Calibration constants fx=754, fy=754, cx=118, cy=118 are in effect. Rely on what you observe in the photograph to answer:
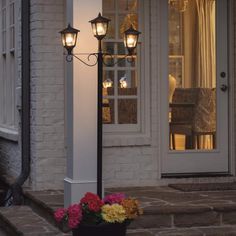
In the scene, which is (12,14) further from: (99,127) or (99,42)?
(99,127)

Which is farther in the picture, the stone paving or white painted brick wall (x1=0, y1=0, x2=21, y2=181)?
white painted brick wall (x1=0, y1=0, x2=21, y2=181)

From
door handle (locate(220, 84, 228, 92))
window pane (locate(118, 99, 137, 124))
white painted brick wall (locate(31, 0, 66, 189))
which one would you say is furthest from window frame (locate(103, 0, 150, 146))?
door handle (locate(220, 84, 228, 92))

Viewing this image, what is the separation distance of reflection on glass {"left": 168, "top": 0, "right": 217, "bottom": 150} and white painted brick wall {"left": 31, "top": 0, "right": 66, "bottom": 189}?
139cm

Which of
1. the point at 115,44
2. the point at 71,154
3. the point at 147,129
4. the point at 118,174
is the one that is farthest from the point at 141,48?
the point at 71,154

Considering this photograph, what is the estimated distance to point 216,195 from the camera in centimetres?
837

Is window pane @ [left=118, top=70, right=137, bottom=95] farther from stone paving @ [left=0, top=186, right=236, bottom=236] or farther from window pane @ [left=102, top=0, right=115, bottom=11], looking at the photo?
stone paving @ [left=0, top=186, right=236, bottom=236]

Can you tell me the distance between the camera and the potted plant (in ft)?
21.2

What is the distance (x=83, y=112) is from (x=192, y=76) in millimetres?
2301

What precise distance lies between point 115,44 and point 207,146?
5.60 ft

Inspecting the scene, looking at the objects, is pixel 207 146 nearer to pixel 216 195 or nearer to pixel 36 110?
pixel 216 195

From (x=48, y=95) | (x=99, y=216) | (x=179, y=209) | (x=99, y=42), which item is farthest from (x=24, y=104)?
(x=99, y=216)

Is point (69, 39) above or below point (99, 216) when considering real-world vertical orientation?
above

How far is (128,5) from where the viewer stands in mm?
9203

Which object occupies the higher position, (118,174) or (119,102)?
(119,102)
